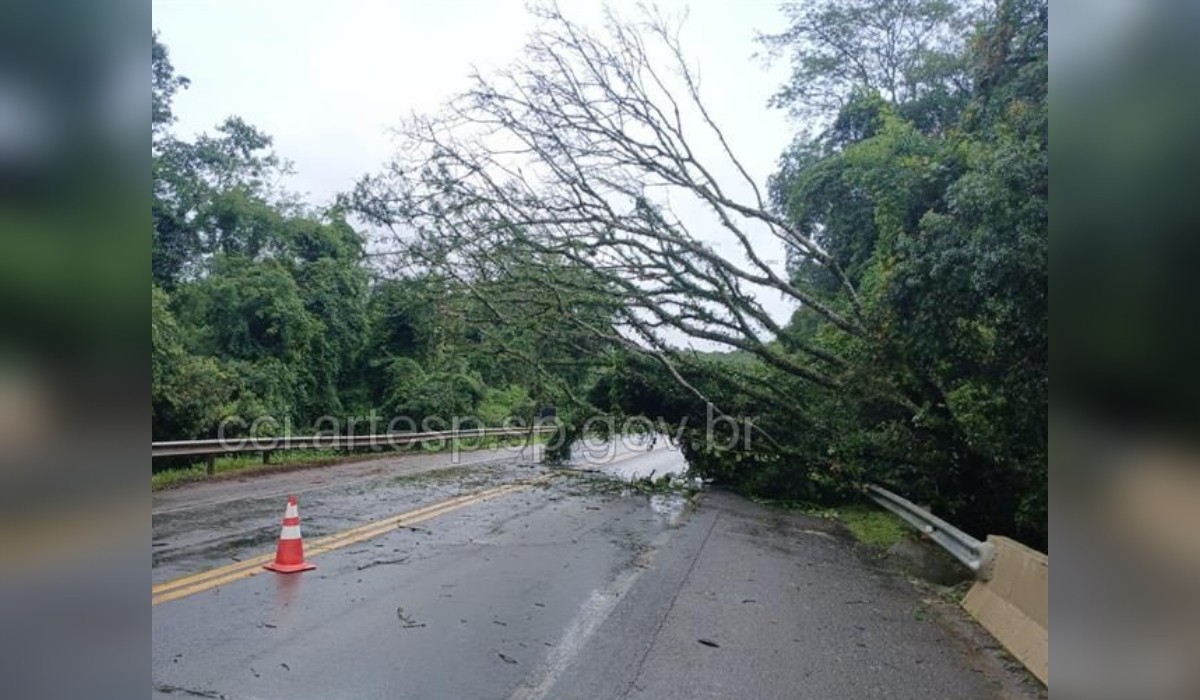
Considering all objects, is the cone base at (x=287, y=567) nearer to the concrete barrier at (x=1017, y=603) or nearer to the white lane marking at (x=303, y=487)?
the white lane marking at (x=303, y=487)

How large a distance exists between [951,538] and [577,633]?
4.68m

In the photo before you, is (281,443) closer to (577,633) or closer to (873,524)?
(873,524)

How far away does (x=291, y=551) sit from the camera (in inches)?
271

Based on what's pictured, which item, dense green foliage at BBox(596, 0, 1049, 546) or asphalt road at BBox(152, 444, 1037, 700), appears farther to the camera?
dense green foliage at BBox(596, 0, 1049, 546)

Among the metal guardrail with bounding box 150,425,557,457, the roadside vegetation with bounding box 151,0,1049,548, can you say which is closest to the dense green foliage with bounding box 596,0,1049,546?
the roadside vegetation with bounding box 151,0,1049,548

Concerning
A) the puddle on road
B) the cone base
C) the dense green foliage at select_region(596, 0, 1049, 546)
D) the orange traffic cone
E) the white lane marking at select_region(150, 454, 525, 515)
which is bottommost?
the puddle on road

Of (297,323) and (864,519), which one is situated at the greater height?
(297,323)

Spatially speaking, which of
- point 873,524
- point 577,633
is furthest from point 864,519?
point 577,633

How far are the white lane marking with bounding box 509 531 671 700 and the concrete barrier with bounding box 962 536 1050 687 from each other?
2.88 m

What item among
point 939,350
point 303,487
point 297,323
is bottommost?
point 303,487

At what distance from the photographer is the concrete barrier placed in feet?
15.9

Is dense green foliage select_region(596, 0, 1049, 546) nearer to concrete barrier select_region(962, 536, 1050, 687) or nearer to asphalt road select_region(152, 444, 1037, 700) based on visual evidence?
concrete barrier select_region(962, 536, 1050, 687)
